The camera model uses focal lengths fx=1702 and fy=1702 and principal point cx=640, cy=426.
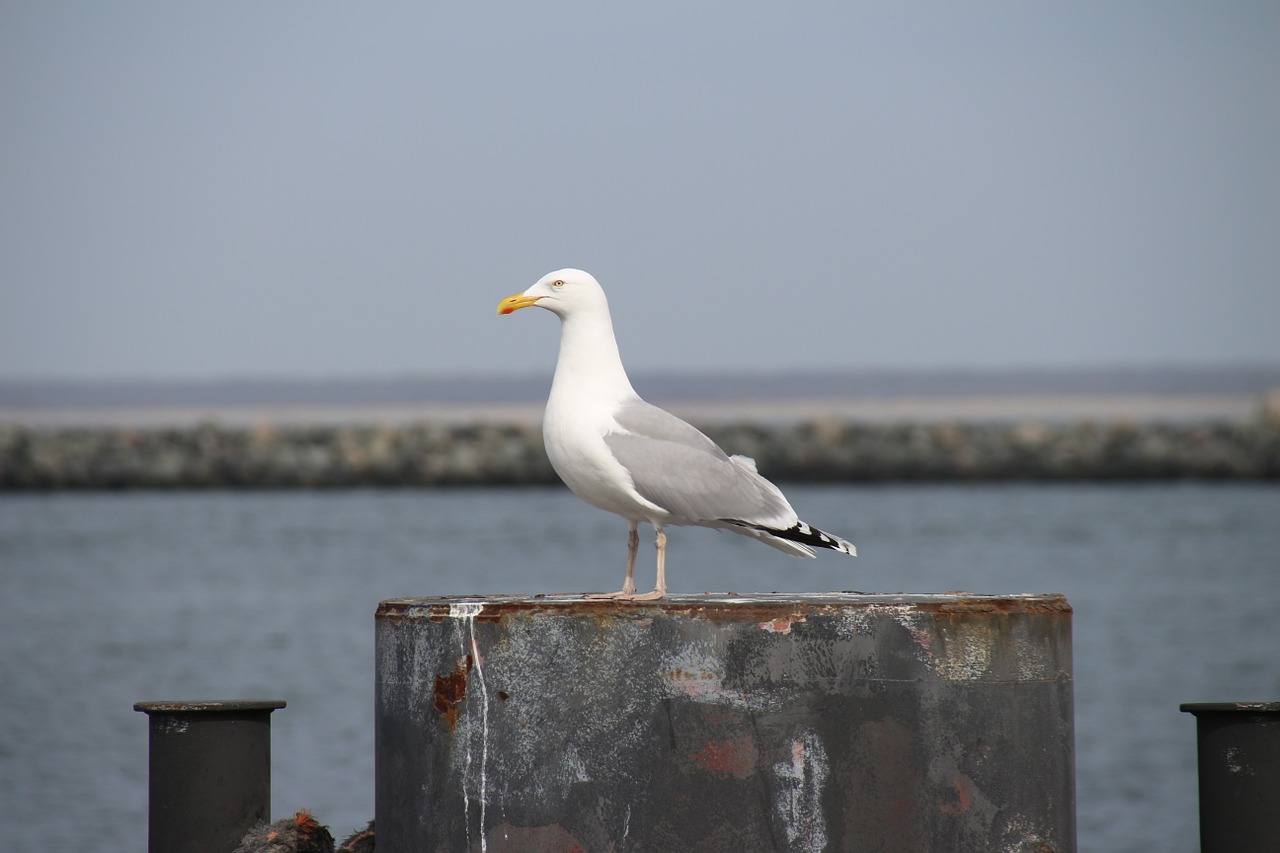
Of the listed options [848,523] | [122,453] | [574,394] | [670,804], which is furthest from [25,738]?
[122,453]

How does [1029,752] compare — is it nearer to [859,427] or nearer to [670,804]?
[670,804]

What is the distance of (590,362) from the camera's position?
5711mm

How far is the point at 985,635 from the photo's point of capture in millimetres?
4449

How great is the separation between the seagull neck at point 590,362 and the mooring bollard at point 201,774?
1.45 meters

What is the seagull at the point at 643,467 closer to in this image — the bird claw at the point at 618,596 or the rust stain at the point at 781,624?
the bird claw at the point at 618,596

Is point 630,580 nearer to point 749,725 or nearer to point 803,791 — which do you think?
point 749,725

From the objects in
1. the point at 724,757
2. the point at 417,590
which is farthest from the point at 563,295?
the point at 417,590

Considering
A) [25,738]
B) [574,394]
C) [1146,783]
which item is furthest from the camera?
[25,738]

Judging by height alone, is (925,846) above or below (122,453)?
below

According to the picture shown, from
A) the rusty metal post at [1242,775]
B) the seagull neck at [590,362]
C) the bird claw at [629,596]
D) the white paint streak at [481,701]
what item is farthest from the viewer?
the seagull neck at [590,362]

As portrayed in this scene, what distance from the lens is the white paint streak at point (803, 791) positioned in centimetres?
433

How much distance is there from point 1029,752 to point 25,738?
12.0 m

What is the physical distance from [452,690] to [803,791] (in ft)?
3.15

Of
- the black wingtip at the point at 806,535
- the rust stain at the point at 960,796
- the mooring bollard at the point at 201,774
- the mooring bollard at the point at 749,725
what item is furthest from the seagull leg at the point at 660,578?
the mooring bollard at the point at 201,774
